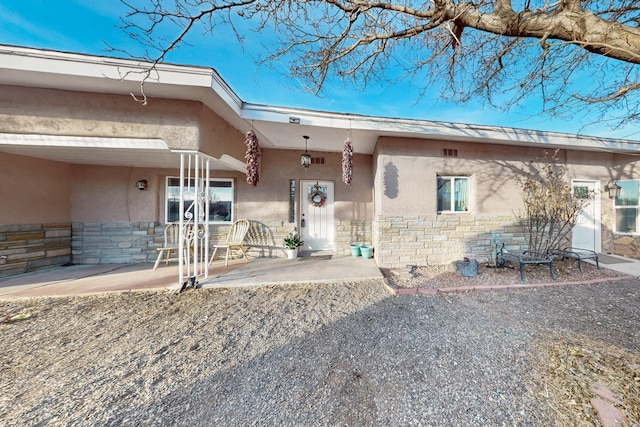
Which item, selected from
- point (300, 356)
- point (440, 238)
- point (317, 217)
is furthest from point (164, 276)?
point (440, 238)

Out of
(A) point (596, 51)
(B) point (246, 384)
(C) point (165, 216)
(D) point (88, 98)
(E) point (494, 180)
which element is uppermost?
(D) point (88, 98)

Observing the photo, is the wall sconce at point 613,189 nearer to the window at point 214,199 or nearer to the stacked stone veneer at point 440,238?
the stacked stone veneer at point 440,238

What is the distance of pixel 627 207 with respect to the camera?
17.5 ft

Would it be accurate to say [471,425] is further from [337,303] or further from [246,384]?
[337,303]

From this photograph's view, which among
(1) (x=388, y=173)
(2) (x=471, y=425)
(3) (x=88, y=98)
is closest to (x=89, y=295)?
(3) (x=88, y=98)

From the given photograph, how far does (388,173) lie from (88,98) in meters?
5.40

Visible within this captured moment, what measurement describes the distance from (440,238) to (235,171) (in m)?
5.36

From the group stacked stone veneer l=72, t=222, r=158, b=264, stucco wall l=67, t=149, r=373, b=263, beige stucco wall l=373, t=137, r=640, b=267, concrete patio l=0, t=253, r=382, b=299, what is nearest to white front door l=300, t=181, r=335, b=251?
stucco wall l=67, t=149, r=373, b=263

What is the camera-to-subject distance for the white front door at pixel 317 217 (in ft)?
18.5

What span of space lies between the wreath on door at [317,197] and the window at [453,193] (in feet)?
9.54

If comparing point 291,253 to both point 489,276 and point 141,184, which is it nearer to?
point 141,184

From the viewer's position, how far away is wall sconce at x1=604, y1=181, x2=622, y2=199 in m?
5.27

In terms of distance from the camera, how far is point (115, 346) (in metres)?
2.11

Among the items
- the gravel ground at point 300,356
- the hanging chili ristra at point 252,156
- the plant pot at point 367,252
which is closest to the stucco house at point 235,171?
the hanging chili ristra at point 252,156
